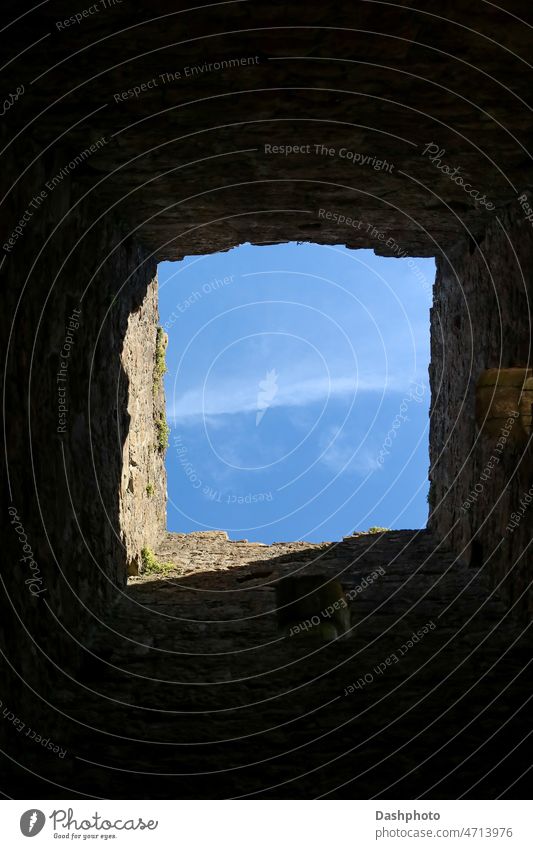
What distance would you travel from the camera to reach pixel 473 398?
22.5 ft

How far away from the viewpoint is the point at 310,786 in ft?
11.5

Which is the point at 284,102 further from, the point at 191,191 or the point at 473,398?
the point at 473,398

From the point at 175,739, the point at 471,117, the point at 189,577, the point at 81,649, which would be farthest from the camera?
the point at 189,577

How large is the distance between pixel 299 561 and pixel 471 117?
4.88 m

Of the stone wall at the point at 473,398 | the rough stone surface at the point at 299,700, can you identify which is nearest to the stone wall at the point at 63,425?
the rough stone surface at the point at 299,700

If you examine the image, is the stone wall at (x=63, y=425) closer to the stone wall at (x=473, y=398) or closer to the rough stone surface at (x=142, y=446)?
Result: the rough stone surface at (x=142, y=446)

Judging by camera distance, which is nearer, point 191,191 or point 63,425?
point 63,425

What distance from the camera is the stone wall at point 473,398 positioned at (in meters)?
5.38

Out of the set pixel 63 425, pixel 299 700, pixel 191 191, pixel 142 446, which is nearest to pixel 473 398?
pixel 191 191

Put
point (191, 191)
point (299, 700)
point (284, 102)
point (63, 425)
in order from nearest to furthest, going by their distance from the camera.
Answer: point (284, 102) → point (299, 700) → point (63, 425) → point (191, 191)

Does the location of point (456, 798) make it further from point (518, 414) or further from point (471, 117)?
point (471, 117)

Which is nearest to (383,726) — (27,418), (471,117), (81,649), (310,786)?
(310,786)

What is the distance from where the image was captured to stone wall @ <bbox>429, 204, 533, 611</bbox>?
5.38 meters

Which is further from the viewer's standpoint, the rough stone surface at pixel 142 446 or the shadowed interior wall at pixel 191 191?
the rough stone surface at pixel 142 446
